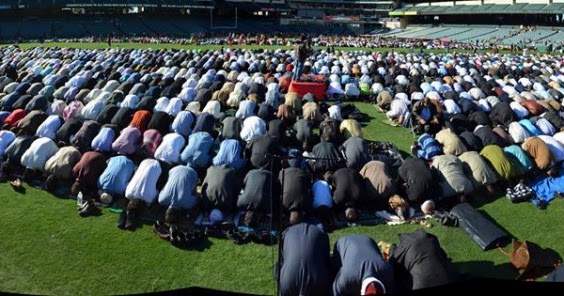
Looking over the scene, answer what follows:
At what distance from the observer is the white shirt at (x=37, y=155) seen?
1010 cm

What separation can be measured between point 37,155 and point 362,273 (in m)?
8.50

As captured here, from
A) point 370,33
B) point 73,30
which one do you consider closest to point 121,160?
point 73,30

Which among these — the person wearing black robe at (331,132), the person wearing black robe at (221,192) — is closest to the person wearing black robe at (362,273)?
the person wearing black robe at (221,192)

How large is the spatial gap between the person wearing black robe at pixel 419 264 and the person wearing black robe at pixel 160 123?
27.6 feet

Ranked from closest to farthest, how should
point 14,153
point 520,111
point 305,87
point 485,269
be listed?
point 485,269, point 14,153, point 520,111, point 305,87

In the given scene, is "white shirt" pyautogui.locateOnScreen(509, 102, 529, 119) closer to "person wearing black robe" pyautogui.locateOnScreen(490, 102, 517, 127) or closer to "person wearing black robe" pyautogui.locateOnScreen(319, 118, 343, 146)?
"person wearing black robe" pyautogui.locateOnScreen(490, 102, 517, 127)

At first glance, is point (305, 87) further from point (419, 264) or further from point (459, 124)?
point (419, 264)

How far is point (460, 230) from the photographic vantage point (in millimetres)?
8445

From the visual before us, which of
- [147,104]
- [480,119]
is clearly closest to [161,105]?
[147,104]

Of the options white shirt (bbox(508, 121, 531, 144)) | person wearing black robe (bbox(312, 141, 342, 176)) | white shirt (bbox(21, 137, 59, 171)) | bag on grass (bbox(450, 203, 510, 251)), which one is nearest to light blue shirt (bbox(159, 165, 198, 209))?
person wearing black robe (bbox(312, 141, 342, 176))

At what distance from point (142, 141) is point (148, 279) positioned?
5.54 meters

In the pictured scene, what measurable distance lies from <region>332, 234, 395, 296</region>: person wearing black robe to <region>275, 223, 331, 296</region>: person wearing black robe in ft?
0.70

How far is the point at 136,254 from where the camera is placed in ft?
24.8

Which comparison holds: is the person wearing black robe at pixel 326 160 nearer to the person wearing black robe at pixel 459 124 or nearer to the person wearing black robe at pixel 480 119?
the person wearing black robe at pixel 459 124
